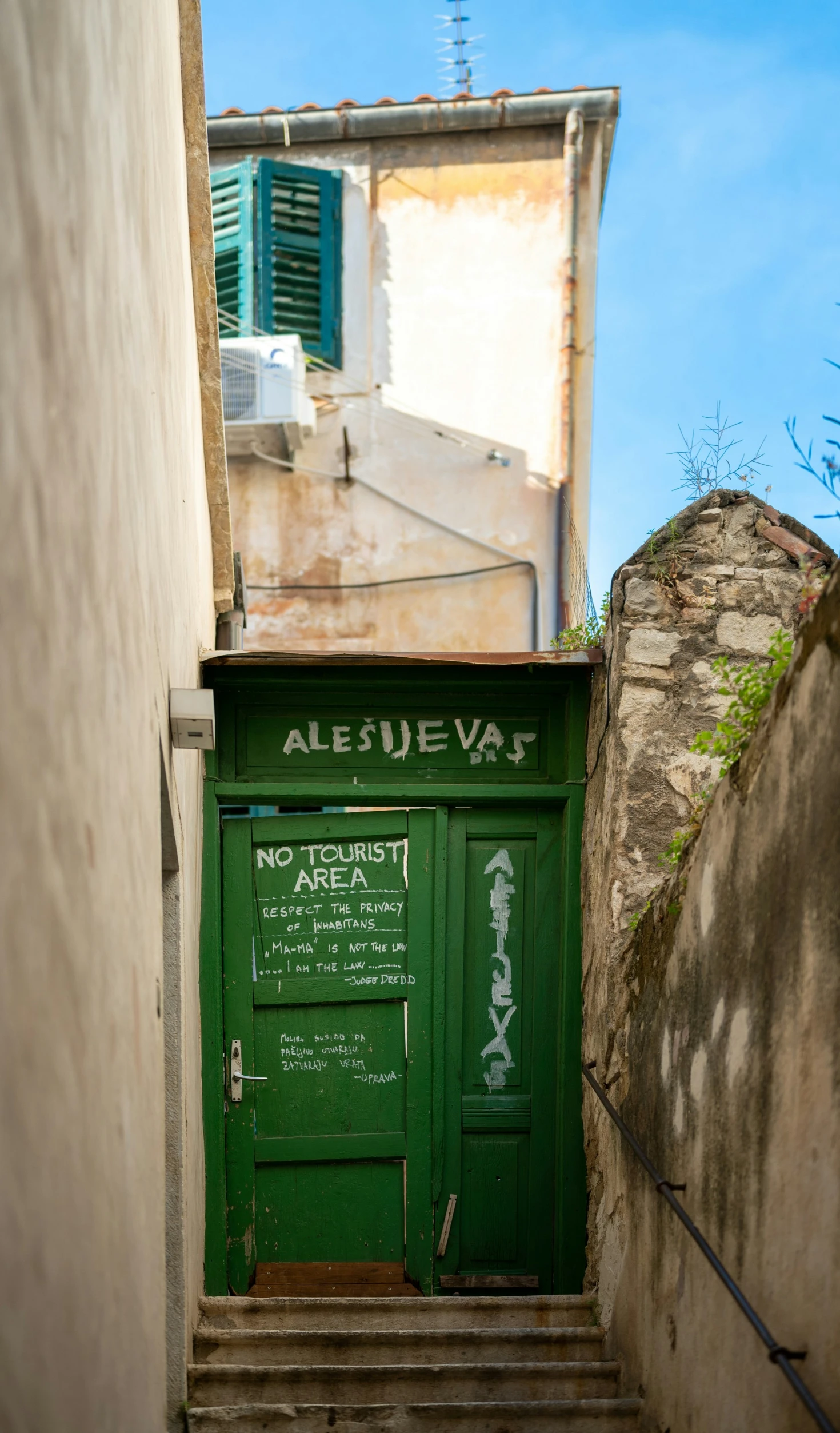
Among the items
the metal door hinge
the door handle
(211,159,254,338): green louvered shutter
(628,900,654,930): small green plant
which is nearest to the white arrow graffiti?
the metal door hinge

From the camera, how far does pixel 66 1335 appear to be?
1.90 m

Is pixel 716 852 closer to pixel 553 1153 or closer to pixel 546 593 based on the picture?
pixel 553 1153

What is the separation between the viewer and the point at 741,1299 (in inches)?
110

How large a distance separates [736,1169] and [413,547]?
697cm

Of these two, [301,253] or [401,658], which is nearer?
[401,658]

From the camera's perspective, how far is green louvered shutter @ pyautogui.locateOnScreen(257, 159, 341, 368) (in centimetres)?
980

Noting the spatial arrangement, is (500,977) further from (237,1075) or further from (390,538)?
(390,538)

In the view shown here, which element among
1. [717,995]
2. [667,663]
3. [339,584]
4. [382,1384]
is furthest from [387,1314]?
[339,584]

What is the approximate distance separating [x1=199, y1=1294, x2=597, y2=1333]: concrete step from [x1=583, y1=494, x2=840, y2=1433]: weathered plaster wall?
0.18 m

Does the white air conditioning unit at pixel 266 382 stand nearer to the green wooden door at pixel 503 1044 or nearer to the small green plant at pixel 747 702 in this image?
the green wooden door at pixel 503 1044

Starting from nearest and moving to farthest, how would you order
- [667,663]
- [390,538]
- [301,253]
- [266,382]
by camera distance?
[667,663] → [266,382] → [390,538] → [301,253]

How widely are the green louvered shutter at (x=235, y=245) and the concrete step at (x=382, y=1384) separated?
741cm

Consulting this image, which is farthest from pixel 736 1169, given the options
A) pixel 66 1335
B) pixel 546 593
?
pixel 546 593

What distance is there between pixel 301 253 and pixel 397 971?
6044 mm
